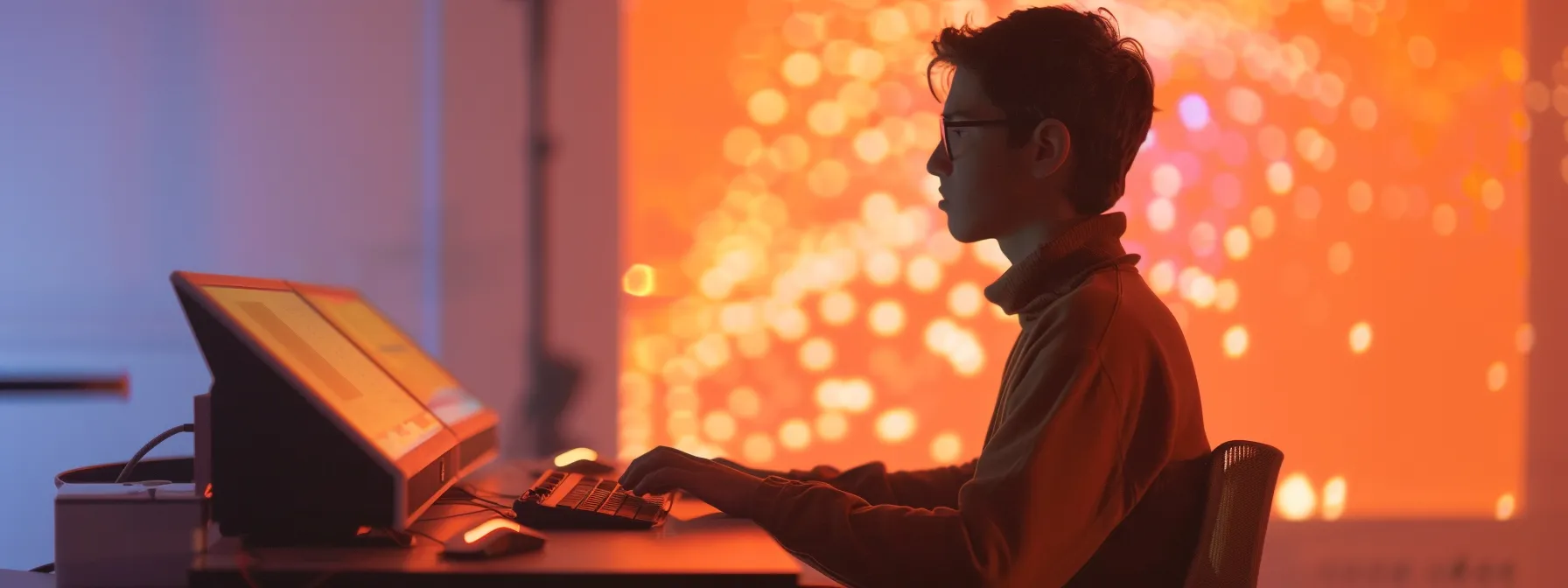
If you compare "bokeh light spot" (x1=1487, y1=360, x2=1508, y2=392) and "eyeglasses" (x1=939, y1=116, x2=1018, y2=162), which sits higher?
"eyeglasses" (x1=939, y1=116, x2=1018, y2=162)

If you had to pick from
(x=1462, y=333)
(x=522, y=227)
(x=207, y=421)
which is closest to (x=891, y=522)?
(x=207, y=421)

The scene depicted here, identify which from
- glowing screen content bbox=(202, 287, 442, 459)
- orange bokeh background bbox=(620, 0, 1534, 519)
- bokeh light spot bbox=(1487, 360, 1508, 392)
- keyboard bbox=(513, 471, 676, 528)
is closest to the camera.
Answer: glowing screen content bbox=(202, 287, 442, 459)

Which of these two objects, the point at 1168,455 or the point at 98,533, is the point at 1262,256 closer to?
the point at 1168,455

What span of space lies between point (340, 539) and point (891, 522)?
560mm

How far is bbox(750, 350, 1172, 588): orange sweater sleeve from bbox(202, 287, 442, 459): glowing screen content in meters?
0.44

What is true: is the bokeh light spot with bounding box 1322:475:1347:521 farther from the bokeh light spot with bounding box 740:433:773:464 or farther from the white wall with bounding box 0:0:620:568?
the white wall with bounding box 0:0:620:568

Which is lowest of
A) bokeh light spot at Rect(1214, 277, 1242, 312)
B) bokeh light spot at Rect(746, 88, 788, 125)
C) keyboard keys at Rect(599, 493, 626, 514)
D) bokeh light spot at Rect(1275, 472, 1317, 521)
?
bokeh light spot at Rect(1275, 472, 1317, 521)

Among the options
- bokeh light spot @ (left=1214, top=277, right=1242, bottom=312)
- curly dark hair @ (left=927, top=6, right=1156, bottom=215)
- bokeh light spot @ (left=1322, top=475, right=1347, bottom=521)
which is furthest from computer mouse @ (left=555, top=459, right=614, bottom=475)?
bokeh light spot @ (left=1322, top=475, right=1347, bottom=521)

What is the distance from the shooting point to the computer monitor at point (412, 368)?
154 cm

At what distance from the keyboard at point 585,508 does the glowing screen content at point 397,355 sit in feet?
0.84

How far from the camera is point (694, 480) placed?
1223 millimetres

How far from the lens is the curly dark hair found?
1.29m

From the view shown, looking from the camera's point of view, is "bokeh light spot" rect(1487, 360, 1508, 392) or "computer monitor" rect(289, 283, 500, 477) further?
"bokeh light spot" rect(1487, 360, 1508, 392)

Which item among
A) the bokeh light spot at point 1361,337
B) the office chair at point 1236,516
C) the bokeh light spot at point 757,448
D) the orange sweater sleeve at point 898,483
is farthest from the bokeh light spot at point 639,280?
the bokeh light spot at point 1361,337
